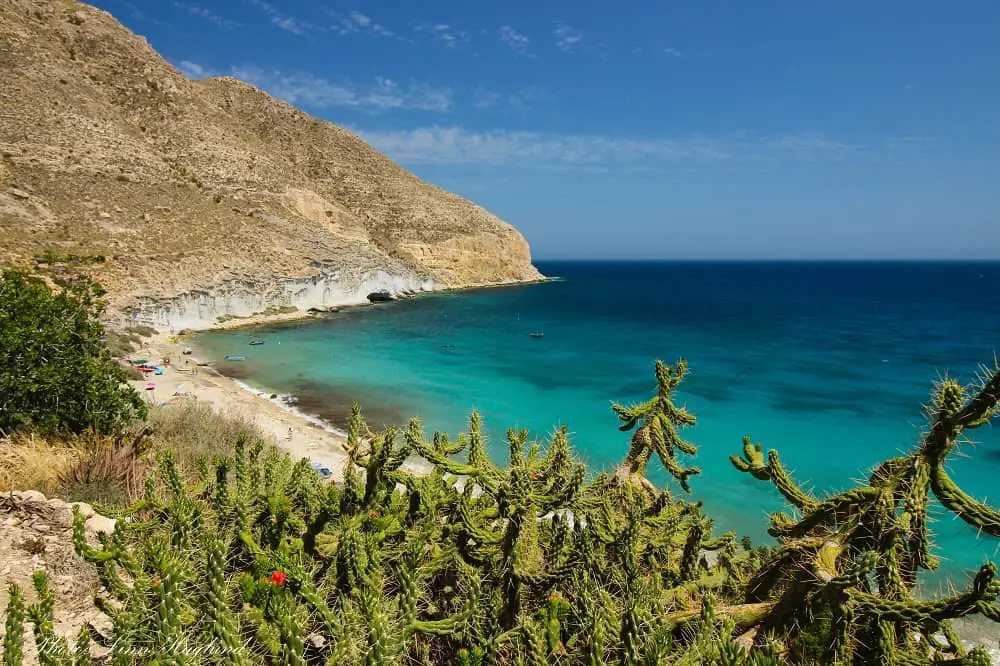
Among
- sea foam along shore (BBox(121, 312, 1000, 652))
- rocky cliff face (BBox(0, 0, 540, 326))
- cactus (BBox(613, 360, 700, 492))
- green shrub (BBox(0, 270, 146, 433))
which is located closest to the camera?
cactus (BBox(613, 360, 700, 492))

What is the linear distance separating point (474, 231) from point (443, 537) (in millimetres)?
74987

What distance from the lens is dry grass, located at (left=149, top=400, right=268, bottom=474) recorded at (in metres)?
9.15

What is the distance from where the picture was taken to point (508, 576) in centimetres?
410

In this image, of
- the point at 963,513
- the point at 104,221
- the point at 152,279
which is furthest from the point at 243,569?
the point at 104,221

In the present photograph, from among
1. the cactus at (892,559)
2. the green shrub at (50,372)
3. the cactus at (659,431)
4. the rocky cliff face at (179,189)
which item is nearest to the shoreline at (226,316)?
the rocky cliff face at (179,189)

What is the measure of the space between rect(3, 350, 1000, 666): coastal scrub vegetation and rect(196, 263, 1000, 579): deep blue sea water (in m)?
0.99

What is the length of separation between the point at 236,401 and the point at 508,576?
18.4 metres

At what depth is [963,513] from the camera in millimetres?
2984

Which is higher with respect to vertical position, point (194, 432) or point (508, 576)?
point (508, 576)

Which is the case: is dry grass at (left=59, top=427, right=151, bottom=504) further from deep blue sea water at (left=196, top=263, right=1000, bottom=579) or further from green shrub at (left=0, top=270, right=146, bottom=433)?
deep blue sea water at (left=196, top=263, right=1000, bottom=579)

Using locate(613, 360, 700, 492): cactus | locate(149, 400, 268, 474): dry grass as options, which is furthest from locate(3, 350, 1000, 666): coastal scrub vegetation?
locate(149, 400, 268, 474): dry grass

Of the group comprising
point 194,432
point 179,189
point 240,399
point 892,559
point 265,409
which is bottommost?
point 265,409

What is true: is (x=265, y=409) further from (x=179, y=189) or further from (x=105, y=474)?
(x=179, y=189)

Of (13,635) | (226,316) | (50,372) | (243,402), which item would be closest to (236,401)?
(243,402)
